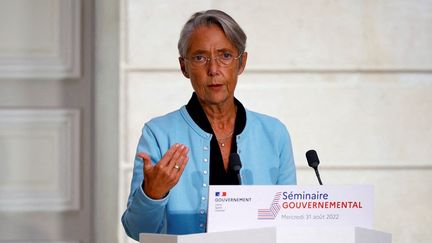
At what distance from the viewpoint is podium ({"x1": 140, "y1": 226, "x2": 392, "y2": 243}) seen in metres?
2.51

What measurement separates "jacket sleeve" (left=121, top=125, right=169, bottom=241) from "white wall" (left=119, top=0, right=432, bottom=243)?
5.12 feet

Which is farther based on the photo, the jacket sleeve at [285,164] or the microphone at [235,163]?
the jacket sleeve at [285,164]

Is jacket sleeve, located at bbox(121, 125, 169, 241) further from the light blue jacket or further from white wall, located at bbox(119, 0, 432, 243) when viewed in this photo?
white wall, located at bbox(119, 0, 432, 243)

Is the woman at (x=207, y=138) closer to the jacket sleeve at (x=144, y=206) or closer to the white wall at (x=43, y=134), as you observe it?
the jacket sleeve at (x=144, y=206)

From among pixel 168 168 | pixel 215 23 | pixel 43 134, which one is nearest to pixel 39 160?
pixel 43 134

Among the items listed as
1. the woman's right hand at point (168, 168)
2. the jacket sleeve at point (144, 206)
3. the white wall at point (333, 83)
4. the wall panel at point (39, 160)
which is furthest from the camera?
the wall panel at point (39, 160)

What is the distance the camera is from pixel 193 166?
9.86 feet

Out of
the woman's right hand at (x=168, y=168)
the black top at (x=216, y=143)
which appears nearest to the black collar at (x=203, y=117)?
the black top at (x=216, y=143)

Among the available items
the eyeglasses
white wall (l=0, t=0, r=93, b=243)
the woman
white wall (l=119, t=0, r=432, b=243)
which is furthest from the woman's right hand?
white wall (l=0, t=0, r=93, b=243)

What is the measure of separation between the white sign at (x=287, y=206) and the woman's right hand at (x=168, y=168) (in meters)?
0.15

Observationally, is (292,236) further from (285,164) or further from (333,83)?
(333,83)

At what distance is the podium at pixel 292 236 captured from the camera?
2.51 meters

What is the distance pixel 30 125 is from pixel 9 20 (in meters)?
0.57

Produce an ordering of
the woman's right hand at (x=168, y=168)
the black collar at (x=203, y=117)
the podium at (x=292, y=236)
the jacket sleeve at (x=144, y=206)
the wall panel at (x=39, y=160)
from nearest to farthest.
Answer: the podium at (x=292, y=236) → the woman's right hand at (x=168, y=168) → the jacket sleeve at (x=144, y=206) → the black collar at (x=203, y=117) → the wall panel at (x=39, y=160)
